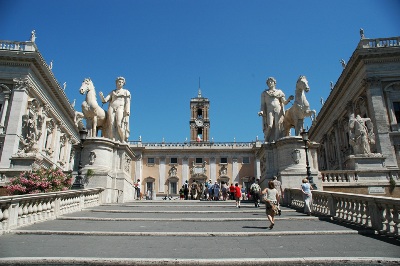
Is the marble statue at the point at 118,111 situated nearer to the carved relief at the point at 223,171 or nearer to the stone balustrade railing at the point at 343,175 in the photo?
the stone balustrade railing at the point at 343,175

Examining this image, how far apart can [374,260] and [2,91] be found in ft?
104

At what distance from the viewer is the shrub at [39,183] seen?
13.0 metres

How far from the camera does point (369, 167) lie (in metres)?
18.9

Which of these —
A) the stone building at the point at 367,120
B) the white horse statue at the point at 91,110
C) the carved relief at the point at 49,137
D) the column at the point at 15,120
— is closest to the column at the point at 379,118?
the stone building at the point at 367,120

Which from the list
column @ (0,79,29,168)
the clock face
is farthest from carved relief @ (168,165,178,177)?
column @ (0,79,29,168)

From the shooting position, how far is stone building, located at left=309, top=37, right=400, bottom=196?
18156mm

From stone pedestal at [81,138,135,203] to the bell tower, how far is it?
46.6m

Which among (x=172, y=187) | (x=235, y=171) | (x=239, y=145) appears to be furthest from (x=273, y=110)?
(x=172, y=187)

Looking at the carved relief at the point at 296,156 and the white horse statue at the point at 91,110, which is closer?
the carved relief at the point at 296,156

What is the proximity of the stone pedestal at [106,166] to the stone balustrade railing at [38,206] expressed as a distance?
1587mm

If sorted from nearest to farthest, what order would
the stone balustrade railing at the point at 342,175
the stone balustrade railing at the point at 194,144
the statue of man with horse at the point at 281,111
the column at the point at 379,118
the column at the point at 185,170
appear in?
the statue of man with horse at the point at 281,111 < the stone balustrade railing at the point at 342,175 < the column at the point at 379,118 < the column at the point at 185,170 < the stone balustrade railing at the point at 194,144

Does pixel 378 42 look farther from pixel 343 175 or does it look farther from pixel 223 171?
pixel 223 171

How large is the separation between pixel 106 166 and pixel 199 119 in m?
52.2

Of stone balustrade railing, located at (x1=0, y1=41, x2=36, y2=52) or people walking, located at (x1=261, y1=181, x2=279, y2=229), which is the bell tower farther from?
people walking, located at (x1=261, y1=181, x2=279, y2=229)
